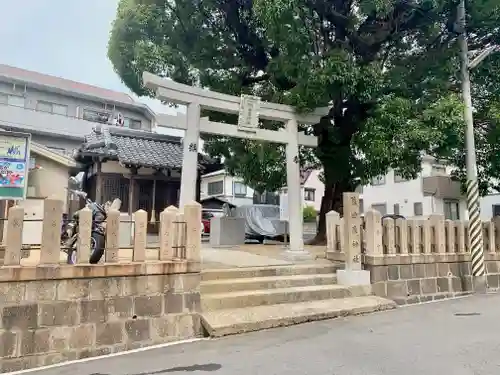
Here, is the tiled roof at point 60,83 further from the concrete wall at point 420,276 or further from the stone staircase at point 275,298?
the concrete wall at point 420,276

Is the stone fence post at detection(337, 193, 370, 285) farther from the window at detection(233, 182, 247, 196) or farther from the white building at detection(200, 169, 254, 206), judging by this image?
the window at detection(233, 182, 247, 196)

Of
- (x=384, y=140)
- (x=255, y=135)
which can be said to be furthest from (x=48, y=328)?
(x=384, y=140)

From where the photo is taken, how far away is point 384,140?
9.08 metres

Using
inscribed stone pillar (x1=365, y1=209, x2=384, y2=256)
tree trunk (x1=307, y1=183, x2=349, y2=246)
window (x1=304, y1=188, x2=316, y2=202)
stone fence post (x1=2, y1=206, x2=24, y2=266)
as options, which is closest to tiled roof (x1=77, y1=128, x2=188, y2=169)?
tree trunk (x1=307, y1=183, x2=349, y2=246)

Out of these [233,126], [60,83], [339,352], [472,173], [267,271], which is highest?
[60,83]

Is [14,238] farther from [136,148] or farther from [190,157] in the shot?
[136,148]

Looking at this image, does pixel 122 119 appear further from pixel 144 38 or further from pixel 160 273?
pixel 160 273

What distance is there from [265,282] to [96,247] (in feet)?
10.2

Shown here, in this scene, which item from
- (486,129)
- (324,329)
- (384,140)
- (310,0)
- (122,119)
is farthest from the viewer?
(122,119)

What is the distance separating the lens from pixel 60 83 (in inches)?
1111

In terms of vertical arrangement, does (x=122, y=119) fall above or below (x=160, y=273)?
above

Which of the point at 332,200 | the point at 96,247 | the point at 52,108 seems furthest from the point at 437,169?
the point at 52,108

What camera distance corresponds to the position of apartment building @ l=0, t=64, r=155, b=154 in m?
24.4

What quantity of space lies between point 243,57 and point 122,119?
1890cm
